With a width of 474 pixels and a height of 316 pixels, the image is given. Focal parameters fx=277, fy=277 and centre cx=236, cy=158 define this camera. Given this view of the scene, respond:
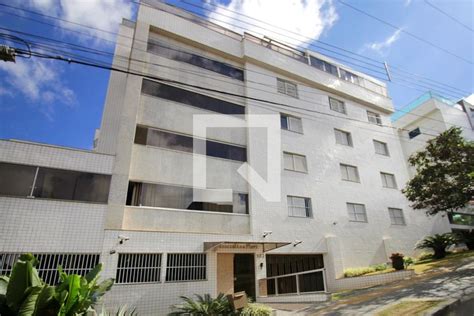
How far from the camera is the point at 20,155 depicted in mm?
10156

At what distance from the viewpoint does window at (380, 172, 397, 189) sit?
68.0 ft

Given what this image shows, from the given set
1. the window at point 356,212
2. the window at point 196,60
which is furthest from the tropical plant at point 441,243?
the window at point 196,60

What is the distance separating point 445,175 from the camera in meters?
15.3

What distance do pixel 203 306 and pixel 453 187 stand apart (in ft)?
46.5

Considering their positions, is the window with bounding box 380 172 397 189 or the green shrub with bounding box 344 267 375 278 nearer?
the green shrub with bounding box 344 267 375 278

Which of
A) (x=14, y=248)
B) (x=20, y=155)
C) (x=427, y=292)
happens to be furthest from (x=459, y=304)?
(x=20, y=155)

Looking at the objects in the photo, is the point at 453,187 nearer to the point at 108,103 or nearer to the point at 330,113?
the point at 330,113

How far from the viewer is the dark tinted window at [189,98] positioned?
48.3 ft

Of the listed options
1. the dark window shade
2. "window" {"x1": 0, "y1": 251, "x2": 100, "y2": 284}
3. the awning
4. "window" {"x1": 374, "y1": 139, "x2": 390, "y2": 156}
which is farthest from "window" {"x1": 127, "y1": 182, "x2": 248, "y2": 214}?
"window" {"x1": 374, "y1": 139, "x2": 390, "y2": 156}

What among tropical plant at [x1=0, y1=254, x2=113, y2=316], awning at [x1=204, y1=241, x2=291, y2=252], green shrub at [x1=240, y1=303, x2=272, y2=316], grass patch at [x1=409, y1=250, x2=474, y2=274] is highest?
awning at [x1=204, y1=241, x2=291, y2=252]

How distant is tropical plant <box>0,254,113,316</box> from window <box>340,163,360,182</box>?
55.4 ft

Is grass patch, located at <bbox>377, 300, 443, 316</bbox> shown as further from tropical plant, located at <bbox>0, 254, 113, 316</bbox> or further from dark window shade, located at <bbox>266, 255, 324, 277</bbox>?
dark window shade, located at <bbox>266, 255, 324, 277</bbox>

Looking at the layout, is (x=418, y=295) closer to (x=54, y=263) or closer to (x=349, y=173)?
(x=54, y=263)

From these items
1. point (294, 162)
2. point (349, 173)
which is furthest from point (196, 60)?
point (349, 173)
